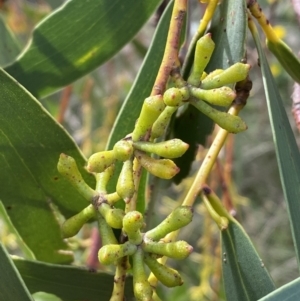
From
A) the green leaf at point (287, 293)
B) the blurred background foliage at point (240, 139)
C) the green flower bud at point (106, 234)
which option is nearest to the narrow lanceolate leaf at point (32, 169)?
the green flower bud at point (106, 234)

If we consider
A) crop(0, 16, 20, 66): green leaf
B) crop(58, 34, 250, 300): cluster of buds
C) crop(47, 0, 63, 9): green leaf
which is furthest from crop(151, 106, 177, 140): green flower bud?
crop(47, 0, 63, 9): green leaf

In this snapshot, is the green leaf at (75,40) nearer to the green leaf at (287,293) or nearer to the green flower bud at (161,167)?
the green flower bud at (161,167)

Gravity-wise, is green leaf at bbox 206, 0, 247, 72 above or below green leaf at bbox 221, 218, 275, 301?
above

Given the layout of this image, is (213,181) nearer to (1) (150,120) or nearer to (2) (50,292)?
(2) (50,292)

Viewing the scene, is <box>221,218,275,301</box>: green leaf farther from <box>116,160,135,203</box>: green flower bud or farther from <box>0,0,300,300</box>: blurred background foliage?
<box>0,0,300,300</box>: blurred background foliage

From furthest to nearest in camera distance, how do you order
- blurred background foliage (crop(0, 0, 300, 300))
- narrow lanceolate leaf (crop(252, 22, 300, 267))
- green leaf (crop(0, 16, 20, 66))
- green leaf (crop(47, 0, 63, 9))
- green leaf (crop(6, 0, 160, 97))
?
blurred background foliage (crop(0, 0, 300, 300)), green leaf (crop(47, 0, 63, 9)), green leaf (crop(0, 16, 20, 66)), green leaf (crop(6, 0, 160, 97)), narrow lanceolate leaf (crop(252, 22, 300, 267))

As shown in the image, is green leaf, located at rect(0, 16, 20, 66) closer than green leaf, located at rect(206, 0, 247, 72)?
No

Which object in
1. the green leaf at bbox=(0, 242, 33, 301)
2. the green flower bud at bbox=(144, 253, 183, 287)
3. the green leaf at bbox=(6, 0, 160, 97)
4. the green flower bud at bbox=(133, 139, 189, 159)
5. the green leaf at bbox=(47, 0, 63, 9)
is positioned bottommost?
the green flower bud at bbox=(144, 253, 183, 287)
